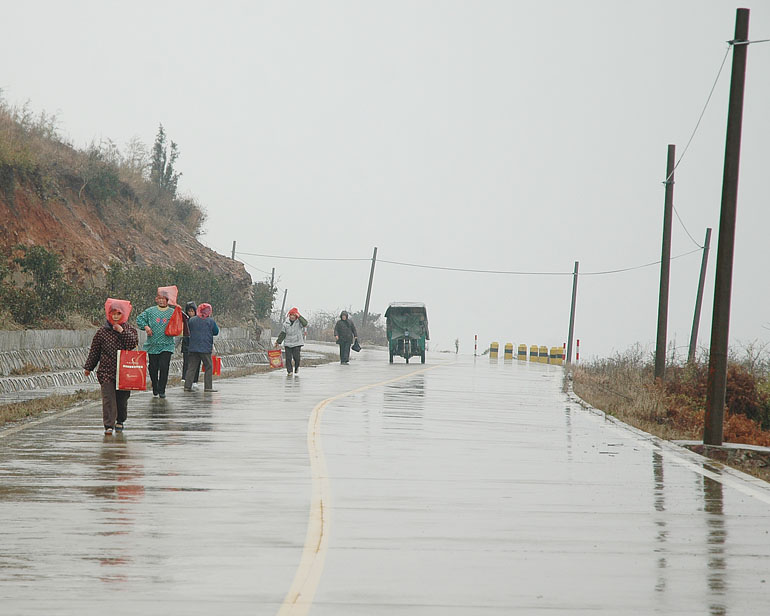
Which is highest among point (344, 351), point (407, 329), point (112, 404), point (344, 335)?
point (407, 329)

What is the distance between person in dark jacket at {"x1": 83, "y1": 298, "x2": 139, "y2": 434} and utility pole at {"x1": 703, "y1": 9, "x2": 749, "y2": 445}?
27.2ft

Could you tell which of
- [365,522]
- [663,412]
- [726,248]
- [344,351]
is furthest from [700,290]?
[365,522]

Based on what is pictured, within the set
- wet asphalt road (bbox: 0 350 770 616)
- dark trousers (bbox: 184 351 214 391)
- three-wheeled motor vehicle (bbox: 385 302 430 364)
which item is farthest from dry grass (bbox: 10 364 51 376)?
three-wheeled motor vehicle (bbox: 385 302 430 364)

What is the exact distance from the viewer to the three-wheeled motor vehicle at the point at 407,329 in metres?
59.1

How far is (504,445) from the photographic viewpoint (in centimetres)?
1852

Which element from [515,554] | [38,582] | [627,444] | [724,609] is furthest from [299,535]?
[627,444]

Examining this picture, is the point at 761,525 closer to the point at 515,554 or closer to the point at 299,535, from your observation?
the point at 515,554

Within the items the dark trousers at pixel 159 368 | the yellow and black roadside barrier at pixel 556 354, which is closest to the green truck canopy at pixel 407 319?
the yellow and black roadside barrier at pixel 556 354

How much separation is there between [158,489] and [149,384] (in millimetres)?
16604

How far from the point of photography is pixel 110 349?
1752 cm

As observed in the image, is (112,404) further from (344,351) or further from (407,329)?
(407,329)

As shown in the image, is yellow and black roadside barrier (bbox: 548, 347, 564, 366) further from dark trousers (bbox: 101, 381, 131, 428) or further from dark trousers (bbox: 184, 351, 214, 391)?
dark trousers (bbox: 101, 381, 131, 428)

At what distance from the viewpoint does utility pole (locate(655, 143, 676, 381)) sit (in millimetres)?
37625

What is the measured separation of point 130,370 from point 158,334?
6.66 metres
